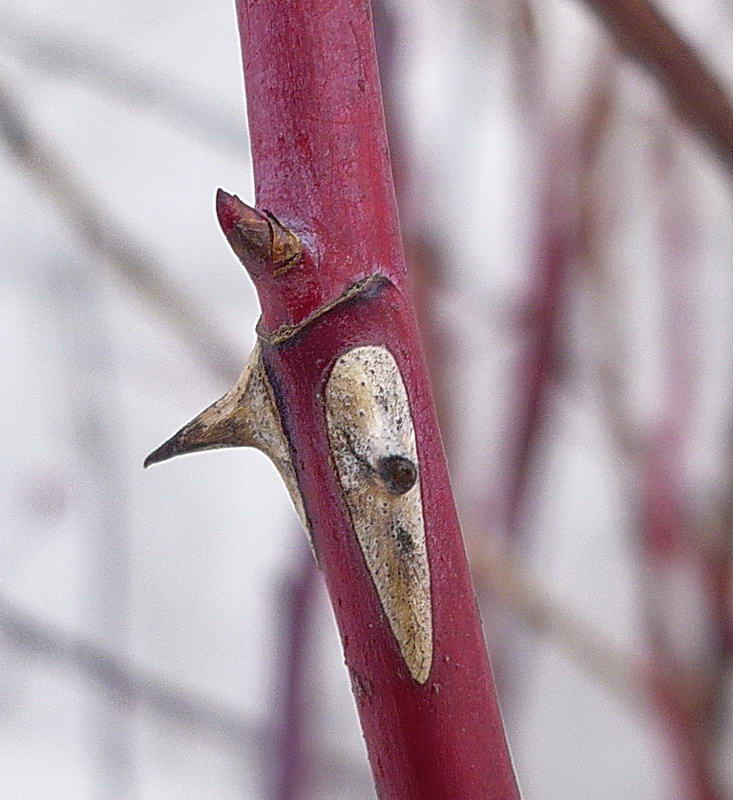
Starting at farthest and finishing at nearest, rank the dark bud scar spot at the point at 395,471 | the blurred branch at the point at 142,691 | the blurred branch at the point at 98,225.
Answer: the blurred branch at the point at 142,691
the blurred branch at the point at 98,225
the dark bud scar spot at the point at 395,471

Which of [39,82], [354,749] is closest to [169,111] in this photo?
[39,82]

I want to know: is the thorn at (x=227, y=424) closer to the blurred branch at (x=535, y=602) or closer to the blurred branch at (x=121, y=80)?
the blurred branch at (x=535, y=602)

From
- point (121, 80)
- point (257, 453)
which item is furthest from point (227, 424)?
point (257, 453)

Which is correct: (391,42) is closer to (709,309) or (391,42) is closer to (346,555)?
(346,555)

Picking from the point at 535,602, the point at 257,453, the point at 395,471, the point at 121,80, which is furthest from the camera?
the point at 257,453

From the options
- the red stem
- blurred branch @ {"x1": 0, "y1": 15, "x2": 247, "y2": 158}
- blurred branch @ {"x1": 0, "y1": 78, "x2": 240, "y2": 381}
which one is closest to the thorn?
the red stem

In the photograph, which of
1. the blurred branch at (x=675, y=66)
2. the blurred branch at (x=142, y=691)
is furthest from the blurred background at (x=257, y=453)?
the blurred branch at (x=675, y=66)

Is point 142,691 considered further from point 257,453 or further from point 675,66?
point 675,66
